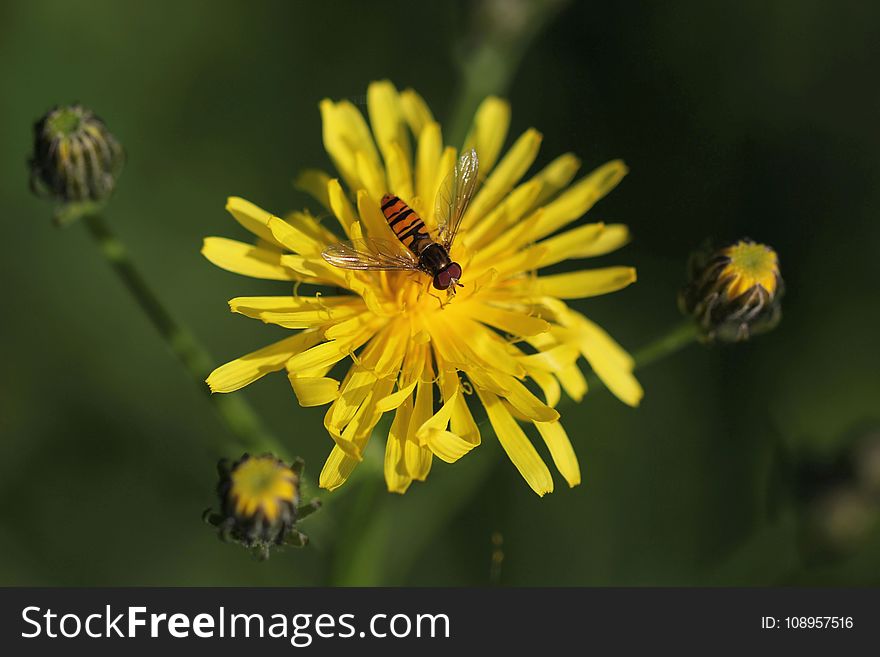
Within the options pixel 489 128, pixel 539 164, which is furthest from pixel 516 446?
pixel 539 164

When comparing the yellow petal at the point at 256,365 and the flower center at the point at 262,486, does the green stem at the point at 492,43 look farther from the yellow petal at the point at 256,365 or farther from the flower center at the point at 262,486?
the flower center at the point at 262,486

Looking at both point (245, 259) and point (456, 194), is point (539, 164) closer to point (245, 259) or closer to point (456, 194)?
point (456, 194)

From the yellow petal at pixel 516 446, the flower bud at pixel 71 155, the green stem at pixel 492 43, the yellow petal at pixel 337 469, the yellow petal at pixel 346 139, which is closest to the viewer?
the yellow petal at pixel 337 469

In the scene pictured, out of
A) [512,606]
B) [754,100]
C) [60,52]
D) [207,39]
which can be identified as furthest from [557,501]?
[60,52]

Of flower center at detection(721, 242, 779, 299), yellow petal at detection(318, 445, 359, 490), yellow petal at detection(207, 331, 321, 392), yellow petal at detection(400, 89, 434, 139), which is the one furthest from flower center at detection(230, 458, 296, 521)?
flower center at detection(721, 242, 779, 299)

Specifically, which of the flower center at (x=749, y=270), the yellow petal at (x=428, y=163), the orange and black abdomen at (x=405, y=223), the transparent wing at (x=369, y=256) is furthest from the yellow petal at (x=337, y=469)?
the flower center at (x=749, y=270)

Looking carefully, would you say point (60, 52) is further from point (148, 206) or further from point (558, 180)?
point (558, 180)
